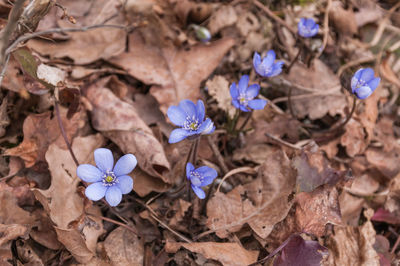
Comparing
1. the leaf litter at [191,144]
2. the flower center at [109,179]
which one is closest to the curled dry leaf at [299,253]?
the leaf litter at [191,144]

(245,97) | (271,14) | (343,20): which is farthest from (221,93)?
(343,20)

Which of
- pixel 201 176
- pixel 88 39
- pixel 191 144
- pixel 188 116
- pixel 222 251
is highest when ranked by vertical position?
pixel 88 39

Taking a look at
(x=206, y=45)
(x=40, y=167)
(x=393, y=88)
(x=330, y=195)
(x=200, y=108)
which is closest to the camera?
(x=200, y=108)

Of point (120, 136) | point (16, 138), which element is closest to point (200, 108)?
point (120, 136)

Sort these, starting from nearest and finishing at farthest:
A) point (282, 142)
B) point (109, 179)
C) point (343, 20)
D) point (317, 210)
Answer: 1. point (109, 179)
2. point (317, 210)
3. point (282, 142)
4. point (343, 20)

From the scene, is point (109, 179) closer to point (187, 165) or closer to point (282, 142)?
point (187, 165)

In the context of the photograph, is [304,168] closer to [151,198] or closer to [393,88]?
[151,198]

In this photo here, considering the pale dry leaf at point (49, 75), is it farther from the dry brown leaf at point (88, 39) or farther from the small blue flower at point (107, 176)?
the small blue flower at point (107, 176)
